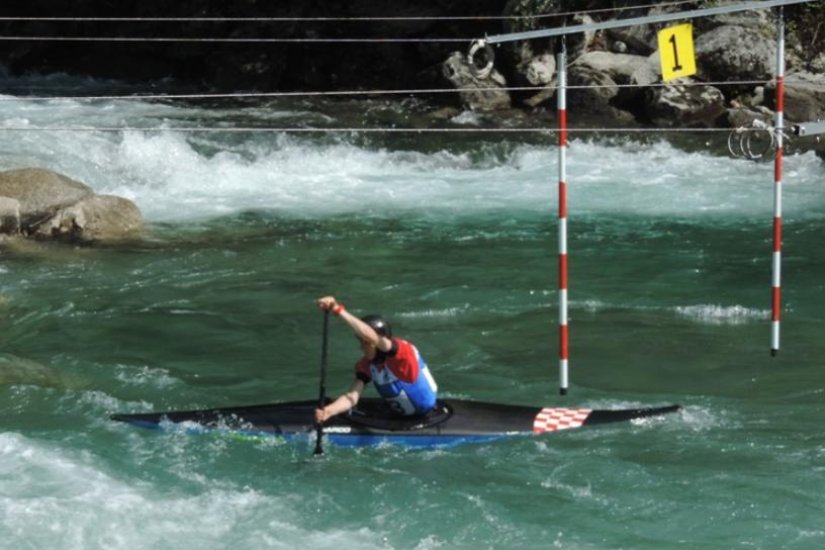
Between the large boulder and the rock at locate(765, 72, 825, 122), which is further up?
the rock at locate(765, 72, 825, 122)

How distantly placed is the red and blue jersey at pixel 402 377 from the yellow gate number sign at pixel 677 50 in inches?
84.3

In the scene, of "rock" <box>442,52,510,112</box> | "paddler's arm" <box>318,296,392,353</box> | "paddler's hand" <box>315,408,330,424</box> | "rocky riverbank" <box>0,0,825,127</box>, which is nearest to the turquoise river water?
"paddler's hand" <box>315,408,330,424</box>

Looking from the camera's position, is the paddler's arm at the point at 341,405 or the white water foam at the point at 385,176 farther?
the white water foam at the point at 385,176

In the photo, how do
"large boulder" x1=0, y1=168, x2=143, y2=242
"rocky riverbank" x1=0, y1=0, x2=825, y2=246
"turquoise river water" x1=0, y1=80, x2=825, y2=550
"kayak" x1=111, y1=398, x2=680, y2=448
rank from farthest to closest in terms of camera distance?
"rocky riverbank" x1=0, y1=0, x2=825, y2=246 < "large boulder" x1=0, y1=168, x2=143, y2=242 < "kayak" x1=111, y1=398, x2=680, y2=448 < "turquoise river water" x1=0, y1=80, x2=825, y2=550

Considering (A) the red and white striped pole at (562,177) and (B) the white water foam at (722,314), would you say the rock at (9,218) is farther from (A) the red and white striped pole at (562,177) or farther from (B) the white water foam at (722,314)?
(A) the red and white striped pole at (562,177)

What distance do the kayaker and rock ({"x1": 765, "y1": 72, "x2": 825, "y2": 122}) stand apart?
1166 cm

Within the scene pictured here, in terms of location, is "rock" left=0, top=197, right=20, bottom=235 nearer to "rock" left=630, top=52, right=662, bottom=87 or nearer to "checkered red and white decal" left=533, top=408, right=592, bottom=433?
"checkered red and white decal" left=533, top=408, right=592, bottom=433

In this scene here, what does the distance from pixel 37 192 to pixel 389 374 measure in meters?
6.97

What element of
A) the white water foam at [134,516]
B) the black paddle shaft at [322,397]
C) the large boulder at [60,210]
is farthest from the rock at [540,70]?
the white water foam at [134,516]

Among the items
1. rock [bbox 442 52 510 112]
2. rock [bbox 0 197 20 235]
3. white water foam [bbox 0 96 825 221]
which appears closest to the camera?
rock [bbox 0 197 20 235]

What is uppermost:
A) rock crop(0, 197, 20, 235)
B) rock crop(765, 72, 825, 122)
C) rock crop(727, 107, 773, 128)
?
rock crop(765, 72, 825, 122)

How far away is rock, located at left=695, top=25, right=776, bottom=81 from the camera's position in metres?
18.9

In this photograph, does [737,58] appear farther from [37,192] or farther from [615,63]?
[37,192]

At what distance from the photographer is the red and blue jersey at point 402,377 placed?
7.24m
